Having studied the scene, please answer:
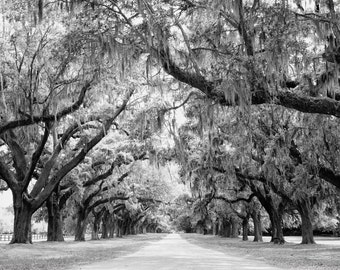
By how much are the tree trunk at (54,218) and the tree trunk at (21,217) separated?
7.59m

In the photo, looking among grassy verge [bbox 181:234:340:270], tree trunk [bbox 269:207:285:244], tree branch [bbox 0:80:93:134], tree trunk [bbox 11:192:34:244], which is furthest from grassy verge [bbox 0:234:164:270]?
tree trunk [bbox 269:207:285:244]

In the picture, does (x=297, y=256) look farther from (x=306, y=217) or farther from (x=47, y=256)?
(x=306, y=217)

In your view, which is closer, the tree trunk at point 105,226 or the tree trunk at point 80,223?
the tree trunk at point 80,223

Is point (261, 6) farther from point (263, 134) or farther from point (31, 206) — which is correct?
point (31, 206)

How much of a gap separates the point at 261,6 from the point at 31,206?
17.5 metres

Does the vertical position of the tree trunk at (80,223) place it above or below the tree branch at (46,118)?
below

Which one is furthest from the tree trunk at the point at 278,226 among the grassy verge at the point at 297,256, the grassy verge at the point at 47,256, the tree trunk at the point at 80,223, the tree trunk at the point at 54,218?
the tree trunk at the point at 80,223

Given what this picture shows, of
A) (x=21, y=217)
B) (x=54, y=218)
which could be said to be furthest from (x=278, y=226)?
(x=21, y=217)

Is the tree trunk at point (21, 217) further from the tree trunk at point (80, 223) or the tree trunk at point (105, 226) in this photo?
the tree trunk at point (105, 226)

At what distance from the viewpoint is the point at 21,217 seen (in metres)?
23.7

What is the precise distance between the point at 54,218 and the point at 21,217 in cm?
987

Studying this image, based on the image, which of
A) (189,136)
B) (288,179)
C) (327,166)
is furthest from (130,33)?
(288,179)

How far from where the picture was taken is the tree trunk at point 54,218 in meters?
32.5

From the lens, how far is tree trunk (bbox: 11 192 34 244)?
23.5 meters
